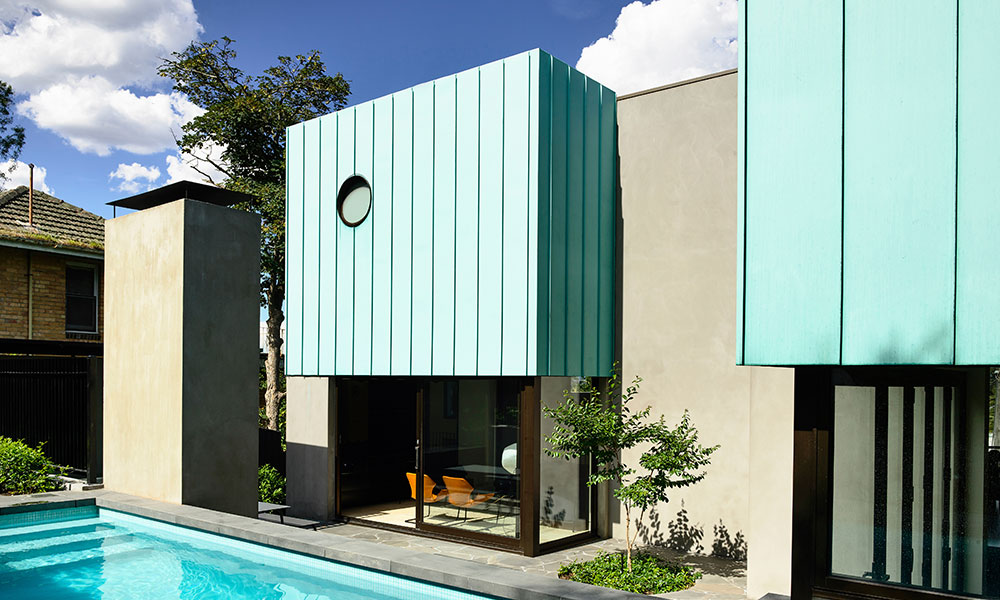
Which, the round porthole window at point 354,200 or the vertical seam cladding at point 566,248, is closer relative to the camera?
the vertical seam cladding at point 566,248

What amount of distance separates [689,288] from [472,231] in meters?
3.15

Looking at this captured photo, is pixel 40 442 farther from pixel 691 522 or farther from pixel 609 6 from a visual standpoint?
pixel 609 6

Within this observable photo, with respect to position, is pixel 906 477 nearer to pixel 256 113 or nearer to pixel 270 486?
pixel 270 486

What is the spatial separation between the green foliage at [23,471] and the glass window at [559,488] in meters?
6.93

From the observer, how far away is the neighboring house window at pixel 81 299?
1761cm

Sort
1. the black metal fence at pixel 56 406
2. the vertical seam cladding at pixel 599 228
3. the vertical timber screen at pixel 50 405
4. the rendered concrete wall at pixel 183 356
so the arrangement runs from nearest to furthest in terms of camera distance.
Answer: the rendered concrete wall at pixel 183 356
the vertical seam cladding at pixel 599 228
the black metal fence at pixel 56 406
the vertical timber screen at pixel 50 405

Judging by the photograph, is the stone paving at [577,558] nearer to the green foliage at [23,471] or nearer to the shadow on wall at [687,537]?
the shadow on wall at [687,537]

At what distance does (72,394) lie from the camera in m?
11.4

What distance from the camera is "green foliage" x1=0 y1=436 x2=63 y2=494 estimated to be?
34.3ft

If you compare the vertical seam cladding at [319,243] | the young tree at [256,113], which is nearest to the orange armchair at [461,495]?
the vertical seam cladding at [319,243]

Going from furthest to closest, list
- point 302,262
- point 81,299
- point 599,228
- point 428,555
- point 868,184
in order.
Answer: point 81,299, point 302,262, point 599,228, point 428,555, point 868,184

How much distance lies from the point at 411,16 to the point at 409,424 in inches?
651

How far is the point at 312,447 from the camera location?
13.0m

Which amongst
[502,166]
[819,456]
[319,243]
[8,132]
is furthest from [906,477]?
A: [8,132]
